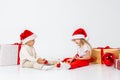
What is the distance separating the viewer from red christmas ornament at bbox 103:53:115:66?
4.00 ft

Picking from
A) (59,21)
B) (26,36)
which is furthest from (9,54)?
(59,21)

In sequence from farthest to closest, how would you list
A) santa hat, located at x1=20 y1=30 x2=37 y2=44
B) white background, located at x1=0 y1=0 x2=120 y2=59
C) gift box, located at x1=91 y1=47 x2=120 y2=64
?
white background, located at x1=0 y1=0 x2=120 y2=59 → gift box, located at x1=91 y1=47 x2=120 y2=64 → santa hat, located at x1=20 y1=30 x2=37 y2=44

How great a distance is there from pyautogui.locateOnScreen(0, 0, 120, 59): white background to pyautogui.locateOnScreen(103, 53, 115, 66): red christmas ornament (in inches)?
11.1

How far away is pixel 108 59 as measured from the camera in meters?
1.23

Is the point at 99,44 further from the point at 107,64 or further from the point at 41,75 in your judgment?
the point at 41,75

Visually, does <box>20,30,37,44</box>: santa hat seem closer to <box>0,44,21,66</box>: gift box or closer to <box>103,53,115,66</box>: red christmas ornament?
<box>0,44,21,66</box>: gift box

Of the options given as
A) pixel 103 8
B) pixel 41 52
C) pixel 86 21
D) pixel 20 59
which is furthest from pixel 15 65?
pixel 103 8

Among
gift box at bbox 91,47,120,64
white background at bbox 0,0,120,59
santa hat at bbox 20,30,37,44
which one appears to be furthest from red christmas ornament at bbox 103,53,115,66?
santa hat at bbox 20,30,37,44

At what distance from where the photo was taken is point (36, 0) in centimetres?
150

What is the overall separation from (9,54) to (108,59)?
1.66 ft

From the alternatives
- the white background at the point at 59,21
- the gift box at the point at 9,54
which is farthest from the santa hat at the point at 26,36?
the white background at the point at 59,21

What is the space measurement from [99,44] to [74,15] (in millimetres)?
246

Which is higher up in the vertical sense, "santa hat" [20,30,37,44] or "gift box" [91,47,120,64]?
"santa hat" [20,30,37,44]

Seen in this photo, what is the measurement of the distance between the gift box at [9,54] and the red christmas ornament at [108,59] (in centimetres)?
45
